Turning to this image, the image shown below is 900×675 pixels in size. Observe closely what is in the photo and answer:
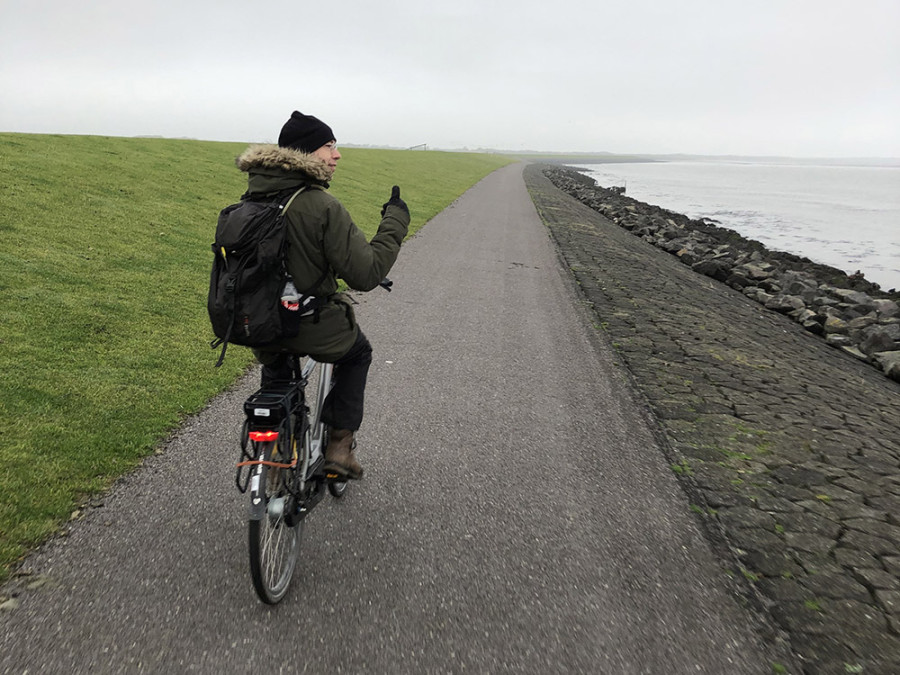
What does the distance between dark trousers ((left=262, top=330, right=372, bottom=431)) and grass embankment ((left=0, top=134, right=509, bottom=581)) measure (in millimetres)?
1777

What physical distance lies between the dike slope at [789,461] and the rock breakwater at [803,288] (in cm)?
69

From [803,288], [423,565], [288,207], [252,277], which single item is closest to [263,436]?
[252,277]

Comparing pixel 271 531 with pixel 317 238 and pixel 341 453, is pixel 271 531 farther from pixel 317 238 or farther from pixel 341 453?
pixel 317 238

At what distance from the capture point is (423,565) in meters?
3.21

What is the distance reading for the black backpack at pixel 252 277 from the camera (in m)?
2.46

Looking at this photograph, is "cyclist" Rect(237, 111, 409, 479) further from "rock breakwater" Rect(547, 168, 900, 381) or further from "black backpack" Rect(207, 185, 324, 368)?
"rock breakwater" Rect(547, 168, 900, 381)

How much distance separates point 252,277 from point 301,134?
0.81 m

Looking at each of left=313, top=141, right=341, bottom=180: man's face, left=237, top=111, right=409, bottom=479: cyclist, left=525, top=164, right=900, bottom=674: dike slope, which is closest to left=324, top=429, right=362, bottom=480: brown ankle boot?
left=237, top=111, right=409, bottom=479: cyclist

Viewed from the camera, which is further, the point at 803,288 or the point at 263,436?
the point at 803,288

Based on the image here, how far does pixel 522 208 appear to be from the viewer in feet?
89.8

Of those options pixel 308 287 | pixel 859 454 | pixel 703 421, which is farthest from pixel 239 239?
Answer: pixel 859 454

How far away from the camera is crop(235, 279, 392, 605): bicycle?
2.56 m

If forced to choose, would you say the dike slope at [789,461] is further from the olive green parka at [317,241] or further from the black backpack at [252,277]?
the black backpack at [252,277]

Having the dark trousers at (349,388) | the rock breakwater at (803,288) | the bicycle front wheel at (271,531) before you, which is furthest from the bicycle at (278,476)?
the rock breakwater at (803,288)
